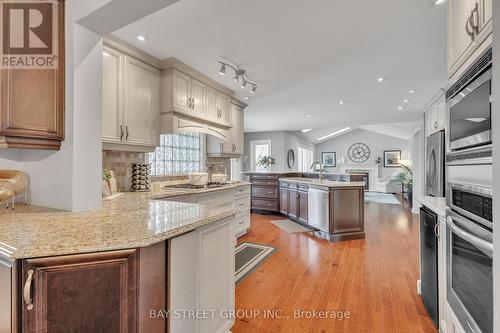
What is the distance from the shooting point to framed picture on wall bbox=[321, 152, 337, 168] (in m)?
12.6

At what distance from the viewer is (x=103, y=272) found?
0.90 metres

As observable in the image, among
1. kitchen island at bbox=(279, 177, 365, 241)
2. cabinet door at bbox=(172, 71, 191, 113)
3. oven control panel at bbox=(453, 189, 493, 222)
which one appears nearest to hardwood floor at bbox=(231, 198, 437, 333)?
kitchen island at bbox=(279, 177, 365, 241)

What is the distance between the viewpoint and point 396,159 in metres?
11.2

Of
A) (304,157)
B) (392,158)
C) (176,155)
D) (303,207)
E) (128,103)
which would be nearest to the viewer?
(128,103)

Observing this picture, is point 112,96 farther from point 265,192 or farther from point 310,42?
point 265,192

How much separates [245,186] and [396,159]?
392 inches

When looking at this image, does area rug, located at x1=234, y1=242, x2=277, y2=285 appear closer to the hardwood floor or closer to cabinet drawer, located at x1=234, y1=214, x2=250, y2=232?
the hardwood floor

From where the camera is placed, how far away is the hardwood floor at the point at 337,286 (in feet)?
5.87

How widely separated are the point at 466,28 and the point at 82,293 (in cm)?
200

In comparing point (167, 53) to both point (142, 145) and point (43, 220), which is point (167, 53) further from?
point (43, 220)

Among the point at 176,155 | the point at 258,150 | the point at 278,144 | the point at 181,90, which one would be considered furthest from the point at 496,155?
the point at 258,150

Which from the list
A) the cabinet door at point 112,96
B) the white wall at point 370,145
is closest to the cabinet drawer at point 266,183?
the cabinet door at point 112,96

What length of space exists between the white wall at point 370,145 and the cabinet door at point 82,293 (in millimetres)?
12392

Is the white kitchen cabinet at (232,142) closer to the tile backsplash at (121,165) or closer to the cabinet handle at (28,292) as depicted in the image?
the tile backsplash at (121,165)
